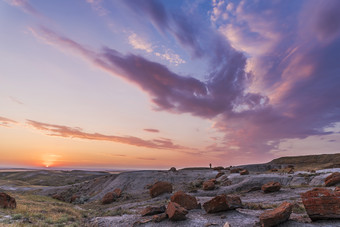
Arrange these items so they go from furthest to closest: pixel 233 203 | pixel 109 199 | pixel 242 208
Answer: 1. pixel 109 199
2. pixel 242 208
3. pixel 233 203

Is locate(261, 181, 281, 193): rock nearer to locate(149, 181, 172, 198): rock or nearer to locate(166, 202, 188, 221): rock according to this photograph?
locate(149, 181, 172, 198): rock

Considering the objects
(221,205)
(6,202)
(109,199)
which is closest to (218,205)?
(221,205)

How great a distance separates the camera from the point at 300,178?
38.3 metres

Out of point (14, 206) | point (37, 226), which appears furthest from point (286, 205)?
point (14, 206)

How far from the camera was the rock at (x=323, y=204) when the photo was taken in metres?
13.6

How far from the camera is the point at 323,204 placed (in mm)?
13766

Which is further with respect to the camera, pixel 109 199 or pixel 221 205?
pixel 109 199

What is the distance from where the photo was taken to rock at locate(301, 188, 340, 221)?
13.6 metres

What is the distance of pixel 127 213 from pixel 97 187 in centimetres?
3649

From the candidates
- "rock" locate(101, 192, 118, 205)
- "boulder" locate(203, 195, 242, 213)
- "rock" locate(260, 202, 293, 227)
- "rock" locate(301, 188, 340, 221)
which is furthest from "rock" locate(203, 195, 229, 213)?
"rock" locate(101, 192, 118, 205)

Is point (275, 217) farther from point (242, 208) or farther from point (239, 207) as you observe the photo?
point (242, 208)

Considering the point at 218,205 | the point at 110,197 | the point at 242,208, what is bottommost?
the point at 110,197

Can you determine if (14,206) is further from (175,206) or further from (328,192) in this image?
(328,192)

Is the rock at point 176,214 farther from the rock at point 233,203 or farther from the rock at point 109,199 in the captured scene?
the rock at point 109,199
